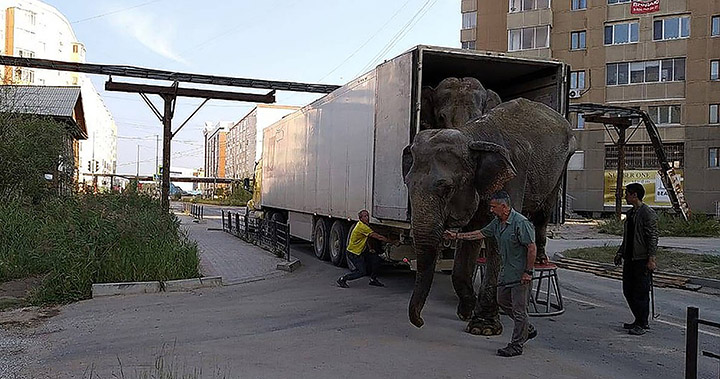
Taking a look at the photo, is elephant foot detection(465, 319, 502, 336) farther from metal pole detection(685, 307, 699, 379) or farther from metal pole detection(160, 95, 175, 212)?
metal pole detection(160, 95, 175, 212)

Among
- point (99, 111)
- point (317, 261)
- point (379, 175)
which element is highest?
point (99, 111)

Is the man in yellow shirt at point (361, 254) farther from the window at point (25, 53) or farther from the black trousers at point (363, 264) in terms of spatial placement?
the window at point (25, 53)

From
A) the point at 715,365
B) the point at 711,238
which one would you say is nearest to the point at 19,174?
the point at 715,365

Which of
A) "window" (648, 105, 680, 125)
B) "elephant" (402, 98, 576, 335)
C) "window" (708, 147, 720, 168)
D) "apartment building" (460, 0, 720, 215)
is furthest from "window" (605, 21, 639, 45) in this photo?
"elephant" (402, 98, 576, 335)

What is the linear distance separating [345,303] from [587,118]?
20.4m

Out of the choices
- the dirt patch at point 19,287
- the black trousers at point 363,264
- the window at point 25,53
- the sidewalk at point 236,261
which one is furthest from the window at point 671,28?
the window at point 25,53

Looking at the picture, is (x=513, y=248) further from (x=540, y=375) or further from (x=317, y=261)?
(x=317, y=261)

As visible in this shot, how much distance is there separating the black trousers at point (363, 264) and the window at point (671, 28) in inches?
1601

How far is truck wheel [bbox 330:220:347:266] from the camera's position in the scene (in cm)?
1515

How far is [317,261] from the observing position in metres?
16.9

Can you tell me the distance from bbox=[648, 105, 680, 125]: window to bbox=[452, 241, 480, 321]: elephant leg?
41234 millimetres

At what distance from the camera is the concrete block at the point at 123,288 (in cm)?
1085

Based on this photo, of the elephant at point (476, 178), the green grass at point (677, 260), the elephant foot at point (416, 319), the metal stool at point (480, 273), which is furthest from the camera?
the green grass at point (677, 260)

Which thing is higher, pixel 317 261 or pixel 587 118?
pixel 587 118
